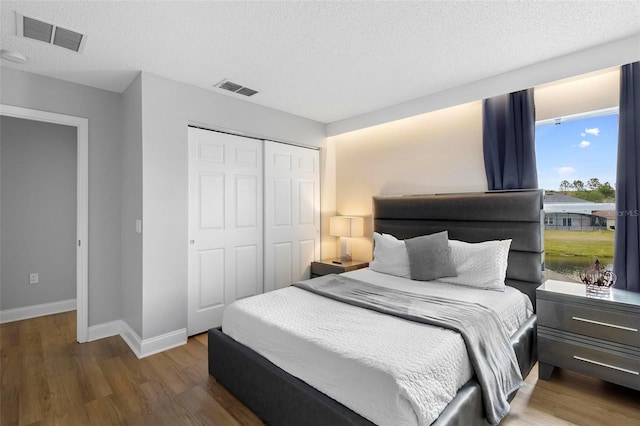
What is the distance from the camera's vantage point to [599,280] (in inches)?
89.8

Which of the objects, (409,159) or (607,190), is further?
(409,159)

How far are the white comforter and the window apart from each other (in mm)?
937

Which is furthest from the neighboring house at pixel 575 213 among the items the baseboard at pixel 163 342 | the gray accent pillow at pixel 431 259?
the baseboard at pixel 163 342

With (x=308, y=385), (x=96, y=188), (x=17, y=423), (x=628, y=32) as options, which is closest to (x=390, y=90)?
(x=628, y=32)

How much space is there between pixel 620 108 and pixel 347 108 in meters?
2.50

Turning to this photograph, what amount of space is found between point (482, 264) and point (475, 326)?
100 cm

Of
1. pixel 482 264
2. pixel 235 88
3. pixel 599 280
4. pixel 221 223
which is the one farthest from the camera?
pixel 221 223

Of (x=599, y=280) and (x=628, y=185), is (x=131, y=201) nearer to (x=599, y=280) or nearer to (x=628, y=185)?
(x=599, y=280)

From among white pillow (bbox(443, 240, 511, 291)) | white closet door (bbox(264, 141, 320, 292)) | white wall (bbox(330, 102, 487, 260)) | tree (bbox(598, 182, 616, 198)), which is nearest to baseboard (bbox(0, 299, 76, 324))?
white closet door (bbox(264, 141, 320, 292))

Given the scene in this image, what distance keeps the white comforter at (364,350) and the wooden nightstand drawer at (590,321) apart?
7.7 inches

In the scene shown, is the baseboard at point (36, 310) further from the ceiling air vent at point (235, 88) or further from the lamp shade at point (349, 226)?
the lamp shade at point (349, 226)

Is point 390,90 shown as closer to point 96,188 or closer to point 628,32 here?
point 628,32

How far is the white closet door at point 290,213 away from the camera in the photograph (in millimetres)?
3850

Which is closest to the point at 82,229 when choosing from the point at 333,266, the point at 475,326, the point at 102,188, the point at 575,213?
the point at 102,188
